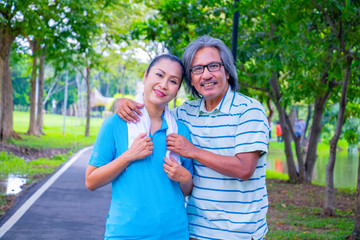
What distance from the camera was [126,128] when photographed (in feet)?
8.93

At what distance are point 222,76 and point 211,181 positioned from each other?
63 cm

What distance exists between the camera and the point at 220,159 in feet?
8.78

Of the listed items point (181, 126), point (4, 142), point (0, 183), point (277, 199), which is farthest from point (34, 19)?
point (181, 126)

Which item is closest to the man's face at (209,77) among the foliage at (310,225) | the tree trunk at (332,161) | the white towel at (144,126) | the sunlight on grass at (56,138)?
the white towel at (144,126)

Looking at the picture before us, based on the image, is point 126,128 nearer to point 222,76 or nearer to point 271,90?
point 222,76

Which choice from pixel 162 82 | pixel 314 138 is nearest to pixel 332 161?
pixel 314 138

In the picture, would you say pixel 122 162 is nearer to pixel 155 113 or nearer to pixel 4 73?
pixel 155 113

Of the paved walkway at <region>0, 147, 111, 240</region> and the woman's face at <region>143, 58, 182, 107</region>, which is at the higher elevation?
the woman's face at <region>143, 58, 182, 107</region>

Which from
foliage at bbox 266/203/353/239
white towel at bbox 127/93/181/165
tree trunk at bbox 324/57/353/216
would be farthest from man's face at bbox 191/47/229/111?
tree trunk at bbox 324/57/353/216

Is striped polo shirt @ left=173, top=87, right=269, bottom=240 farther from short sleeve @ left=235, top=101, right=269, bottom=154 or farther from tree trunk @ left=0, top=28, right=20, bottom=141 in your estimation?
tree trunk @ left=0, top=28, right=20, bottom=141

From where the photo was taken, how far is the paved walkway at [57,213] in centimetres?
651

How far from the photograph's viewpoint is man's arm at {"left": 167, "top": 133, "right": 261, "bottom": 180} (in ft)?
8.73

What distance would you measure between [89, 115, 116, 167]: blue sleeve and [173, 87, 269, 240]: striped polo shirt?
0.53 meters

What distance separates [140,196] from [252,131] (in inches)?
27.9
